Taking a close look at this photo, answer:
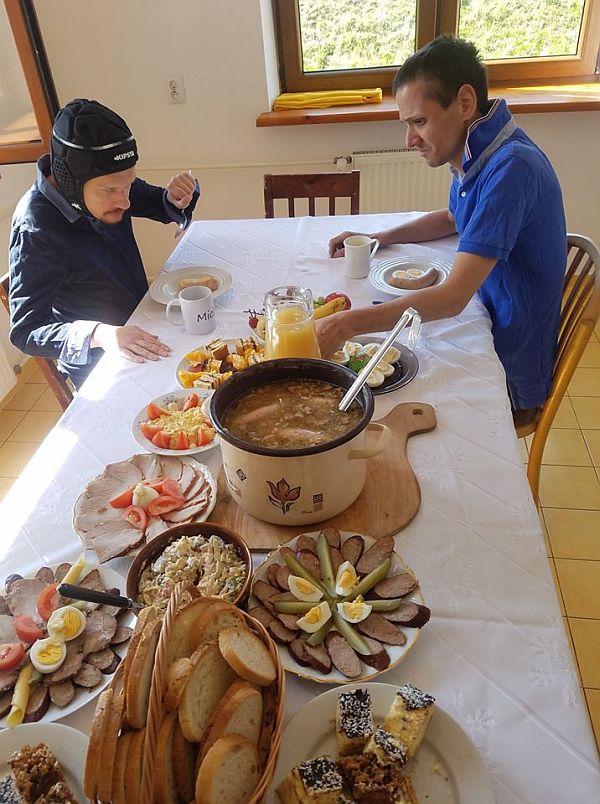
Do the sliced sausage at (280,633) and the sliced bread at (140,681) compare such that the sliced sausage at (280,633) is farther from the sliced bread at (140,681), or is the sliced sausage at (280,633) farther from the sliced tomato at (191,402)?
the sliced tomato at (191,402)

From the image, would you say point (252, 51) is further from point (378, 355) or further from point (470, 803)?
point (470, 803)

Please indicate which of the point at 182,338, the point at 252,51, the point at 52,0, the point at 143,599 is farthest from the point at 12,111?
the point at 143,599

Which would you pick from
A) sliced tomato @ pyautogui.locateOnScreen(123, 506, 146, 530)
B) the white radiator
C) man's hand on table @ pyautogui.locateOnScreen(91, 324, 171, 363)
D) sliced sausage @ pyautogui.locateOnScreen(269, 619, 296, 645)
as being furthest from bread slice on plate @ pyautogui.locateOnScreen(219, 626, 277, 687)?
the white radiator

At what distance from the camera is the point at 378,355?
38.4 inches

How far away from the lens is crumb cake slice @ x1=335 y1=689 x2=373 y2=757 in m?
0.64

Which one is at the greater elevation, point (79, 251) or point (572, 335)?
point (79, 251)

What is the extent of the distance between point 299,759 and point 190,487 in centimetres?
46

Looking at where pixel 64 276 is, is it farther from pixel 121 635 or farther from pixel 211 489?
pixel 121 635

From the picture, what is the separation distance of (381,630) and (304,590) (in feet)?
0.36

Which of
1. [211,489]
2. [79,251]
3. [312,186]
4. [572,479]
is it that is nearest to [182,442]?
[211,489]

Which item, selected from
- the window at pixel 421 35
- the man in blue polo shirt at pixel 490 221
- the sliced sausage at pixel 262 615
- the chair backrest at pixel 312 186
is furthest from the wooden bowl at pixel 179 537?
the window at pixel 421 35

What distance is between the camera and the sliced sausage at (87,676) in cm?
73

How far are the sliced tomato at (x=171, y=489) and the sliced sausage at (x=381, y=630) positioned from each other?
364 millimetres

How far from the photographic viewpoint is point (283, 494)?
2.85 feet
